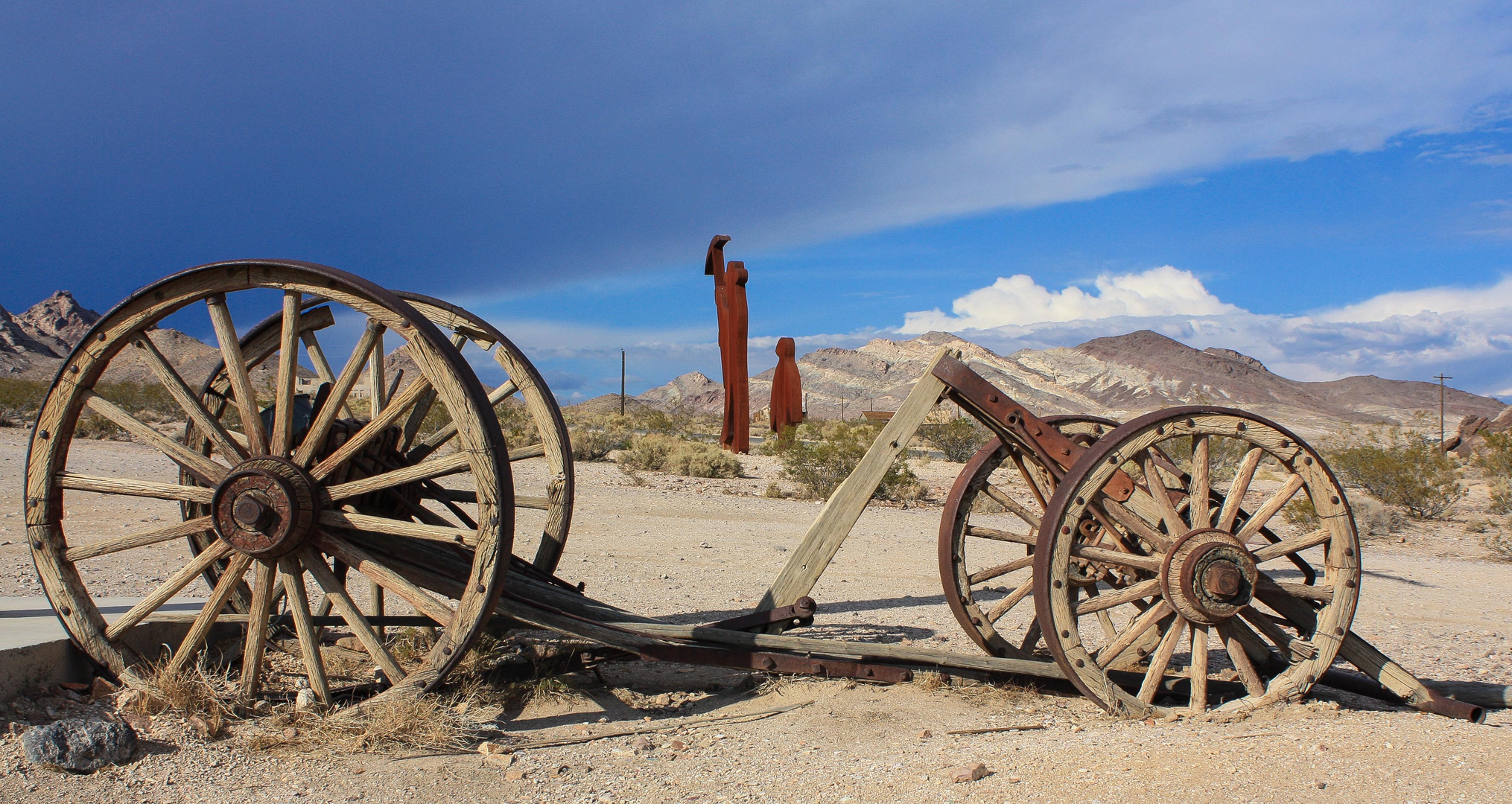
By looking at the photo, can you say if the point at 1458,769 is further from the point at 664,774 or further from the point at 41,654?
the point at 41,654

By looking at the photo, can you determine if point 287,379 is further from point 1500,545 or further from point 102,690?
point 1500,545

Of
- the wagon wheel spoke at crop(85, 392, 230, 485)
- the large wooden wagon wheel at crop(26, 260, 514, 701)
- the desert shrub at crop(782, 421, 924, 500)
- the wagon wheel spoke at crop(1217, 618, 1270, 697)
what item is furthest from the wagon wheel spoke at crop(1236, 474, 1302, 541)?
the desert shrub at crop(782, 421, 924, 500)

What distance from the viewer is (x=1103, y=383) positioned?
320 ft

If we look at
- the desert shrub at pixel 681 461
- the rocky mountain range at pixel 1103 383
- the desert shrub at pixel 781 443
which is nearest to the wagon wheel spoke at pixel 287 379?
the desert shrub at pixel 681 461

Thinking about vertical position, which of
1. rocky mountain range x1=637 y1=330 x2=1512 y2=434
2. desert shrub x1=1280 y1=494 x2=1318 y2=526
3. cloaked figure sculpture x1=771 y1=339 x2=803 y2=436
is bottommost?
desert shrub x1=1280 y1=494 x2=1318 y2=526

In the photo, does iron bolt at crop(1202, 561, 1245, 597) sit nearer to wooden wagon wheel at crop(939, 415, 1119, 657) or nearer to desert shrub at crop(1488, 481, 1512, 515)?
wooden wagon wheel at crop(939, 415, 1119, 657)

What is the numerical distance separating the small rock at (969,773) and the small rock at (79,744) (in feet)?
9.94

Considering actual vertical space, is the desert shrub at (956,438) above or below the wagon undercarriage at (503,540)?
above

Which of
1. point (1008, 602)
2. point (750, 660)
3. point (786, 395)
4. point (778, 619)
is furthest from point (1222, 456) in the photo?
point (750, 660)

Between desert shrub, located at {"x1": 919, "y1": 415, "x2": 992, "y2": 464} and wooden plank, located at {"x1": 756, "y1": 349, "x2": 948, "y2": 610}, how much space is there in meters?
16.8

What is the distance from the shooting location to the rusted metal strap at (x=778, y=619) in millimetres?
4301

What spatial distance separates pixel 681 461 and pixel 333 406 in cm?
1347

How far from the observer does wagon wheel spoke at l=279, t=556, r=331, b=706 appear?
3795 mm

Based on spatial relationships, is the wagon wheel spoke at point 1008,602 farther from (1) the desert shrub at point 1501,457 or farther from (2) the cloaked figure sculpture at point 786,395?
(2) the cloaked figure sculpture at point 786,395
